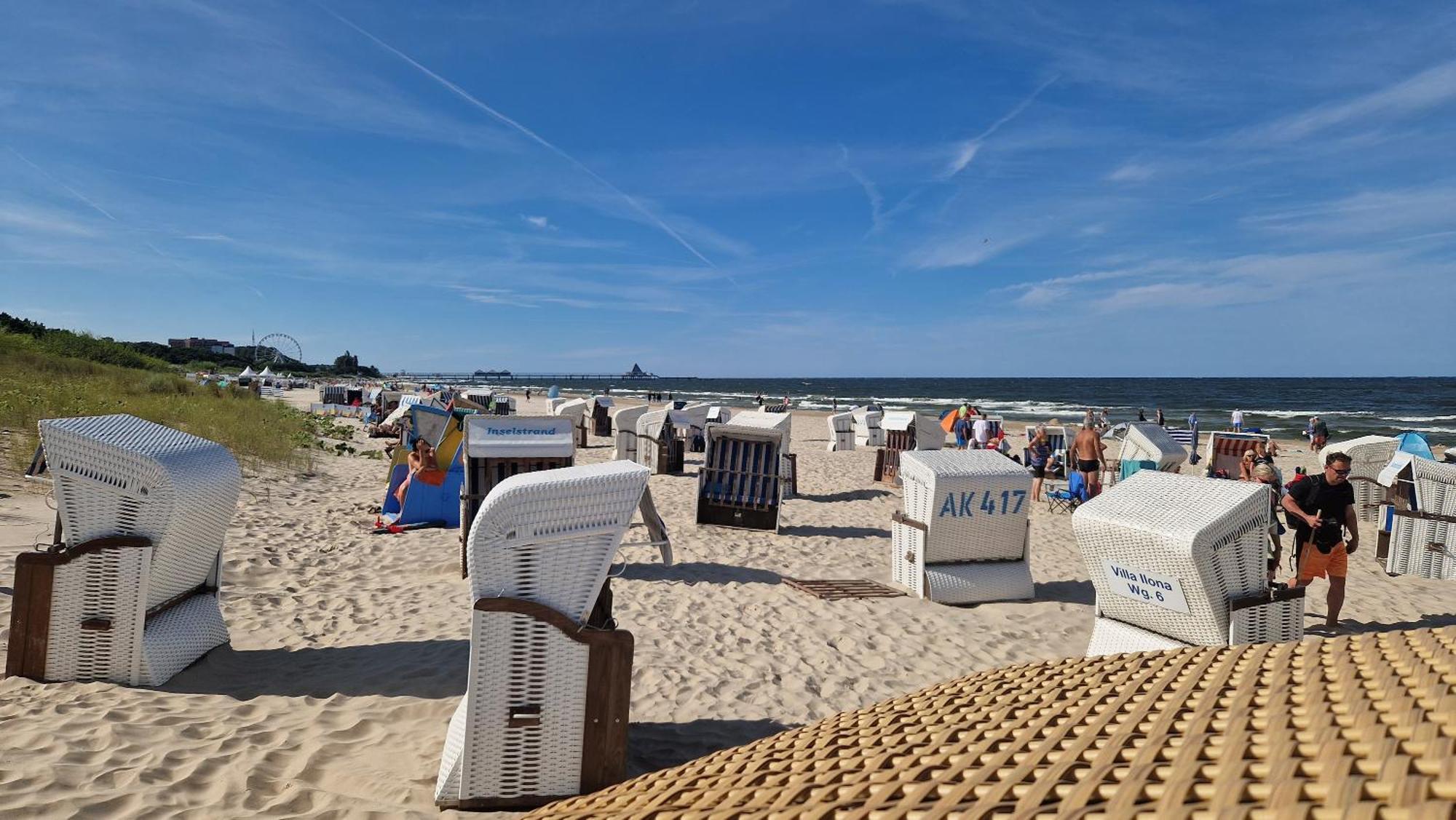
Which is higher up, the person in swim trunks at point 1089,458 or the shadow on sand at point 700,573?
the person in swim trunks at point 1089,458

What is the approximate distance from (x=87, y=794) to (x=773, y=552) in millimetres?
6599

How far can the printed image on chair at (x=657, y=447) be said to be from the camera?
1555 cm

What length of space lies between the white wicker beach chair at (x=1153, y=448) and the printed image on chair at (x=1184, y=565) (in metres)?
9.08

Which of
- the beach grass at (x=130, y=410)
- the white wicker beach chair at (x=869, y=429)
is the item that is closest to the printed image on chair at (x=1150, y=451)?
the white wicker beach chair at (x=869, y=429)

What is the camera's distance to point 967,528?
6.99 m

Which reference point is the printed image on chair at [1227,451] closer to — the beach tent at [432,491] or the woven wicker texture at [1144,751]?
the beach tent at [432,491]

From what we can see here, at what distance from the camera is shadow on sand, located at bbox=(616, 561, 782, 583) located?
749 cm

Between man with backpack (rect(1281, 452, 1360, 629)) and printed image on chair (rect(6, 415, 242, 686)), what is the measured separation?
8262 millimetres

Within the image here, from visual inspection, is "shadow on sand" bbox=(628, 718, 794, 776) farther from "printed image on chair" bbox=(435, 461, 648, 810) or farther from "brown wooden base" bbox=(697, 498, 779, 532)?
"brown wooden base" bbox=(697, 498, 779, 532)

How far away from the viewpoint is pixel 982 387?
98938 millimetres

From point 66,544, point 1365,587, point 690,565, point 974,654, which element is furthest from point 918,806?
point 1365,587

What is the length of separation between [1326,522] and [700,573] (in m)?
5.61

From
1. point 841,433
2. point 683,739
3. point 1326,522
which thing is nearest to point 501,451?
point 683,739

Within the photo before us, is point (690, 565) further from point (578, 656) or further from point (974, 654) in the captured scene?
point (578, 656)
